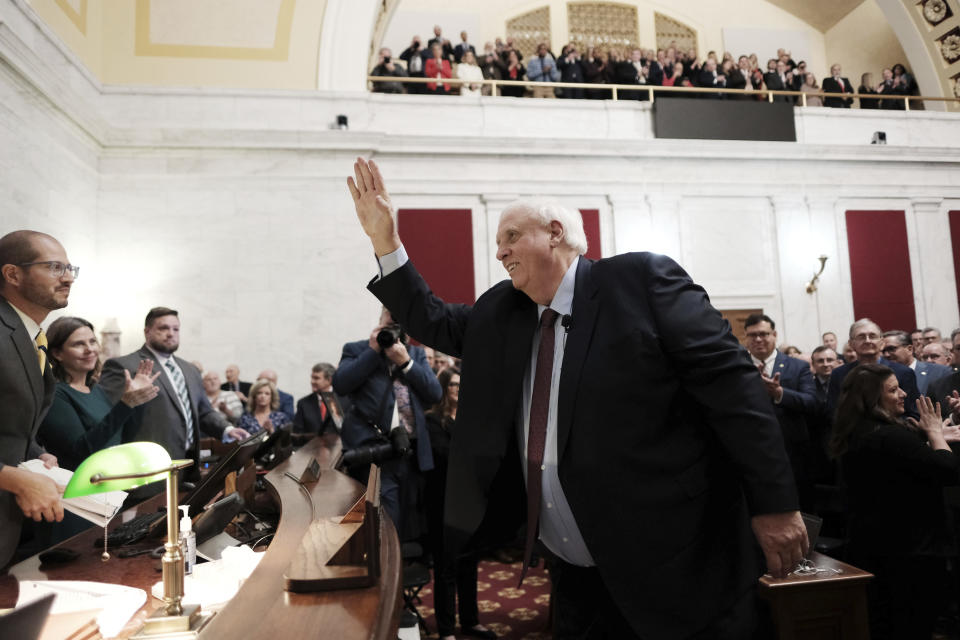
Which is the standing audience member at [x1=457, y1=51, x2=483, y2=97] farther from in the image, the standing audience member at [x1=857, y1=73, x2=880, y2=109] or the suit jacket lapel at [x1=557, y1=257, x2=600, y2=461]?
the suit jacket lapel at [x1=557, y1=257, x2=600, y2=461]

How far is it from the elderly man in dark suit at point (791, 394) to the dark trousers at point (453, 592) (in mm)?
2092

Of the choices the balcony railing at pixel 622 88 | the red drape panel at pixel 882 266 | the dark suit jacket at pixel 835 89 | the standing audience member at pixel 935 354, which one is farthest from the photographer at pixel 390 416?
the dark suit jacket at pixel 835 89

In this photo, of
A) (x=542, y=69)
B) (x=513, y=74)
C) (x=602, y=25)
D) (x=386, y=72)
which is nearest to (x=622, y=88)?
(x=542, y=69)

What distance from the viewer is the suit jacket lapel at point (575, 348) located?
5.83 feet

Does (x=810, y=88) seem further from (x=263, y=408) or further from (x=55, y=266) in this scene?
(x=55, y=266)

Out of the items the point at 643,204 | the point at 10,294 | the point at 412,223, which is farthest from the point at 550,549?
the point at 643,204

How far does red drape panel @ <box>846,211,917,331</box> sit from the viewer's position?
11.2m

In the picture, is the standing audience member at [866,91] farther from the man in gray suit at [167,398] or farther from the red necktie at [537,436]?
the red necktie at [537,436]

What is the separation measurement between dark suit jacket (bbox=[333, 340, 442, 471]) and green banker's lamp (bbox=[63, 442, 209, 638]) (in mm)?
2362

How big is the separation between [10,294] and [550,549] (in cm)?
200

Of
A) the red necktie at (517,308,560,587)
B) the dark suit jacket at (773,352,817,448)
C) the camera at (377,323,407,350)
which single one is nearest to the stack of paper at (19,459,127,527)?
the red necktie at (517,308,560,587)

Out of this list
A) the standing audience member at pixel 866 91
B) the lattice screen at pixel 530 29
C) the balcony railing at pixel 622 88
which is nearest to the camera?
the balcony railing at pixel 622 88

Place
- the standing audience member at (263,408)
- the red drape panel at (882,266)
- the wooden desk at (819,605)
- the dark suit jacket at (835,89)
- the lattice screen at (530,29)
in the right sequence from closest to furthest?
the wooden desk at (819,605) → the standing audience member at (263,408) → the red drape panel at (882,266) → the dark suit jacket at (835,89) → the lattice screen at (530,29)

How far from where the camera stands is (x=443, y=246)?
10.3 meters
